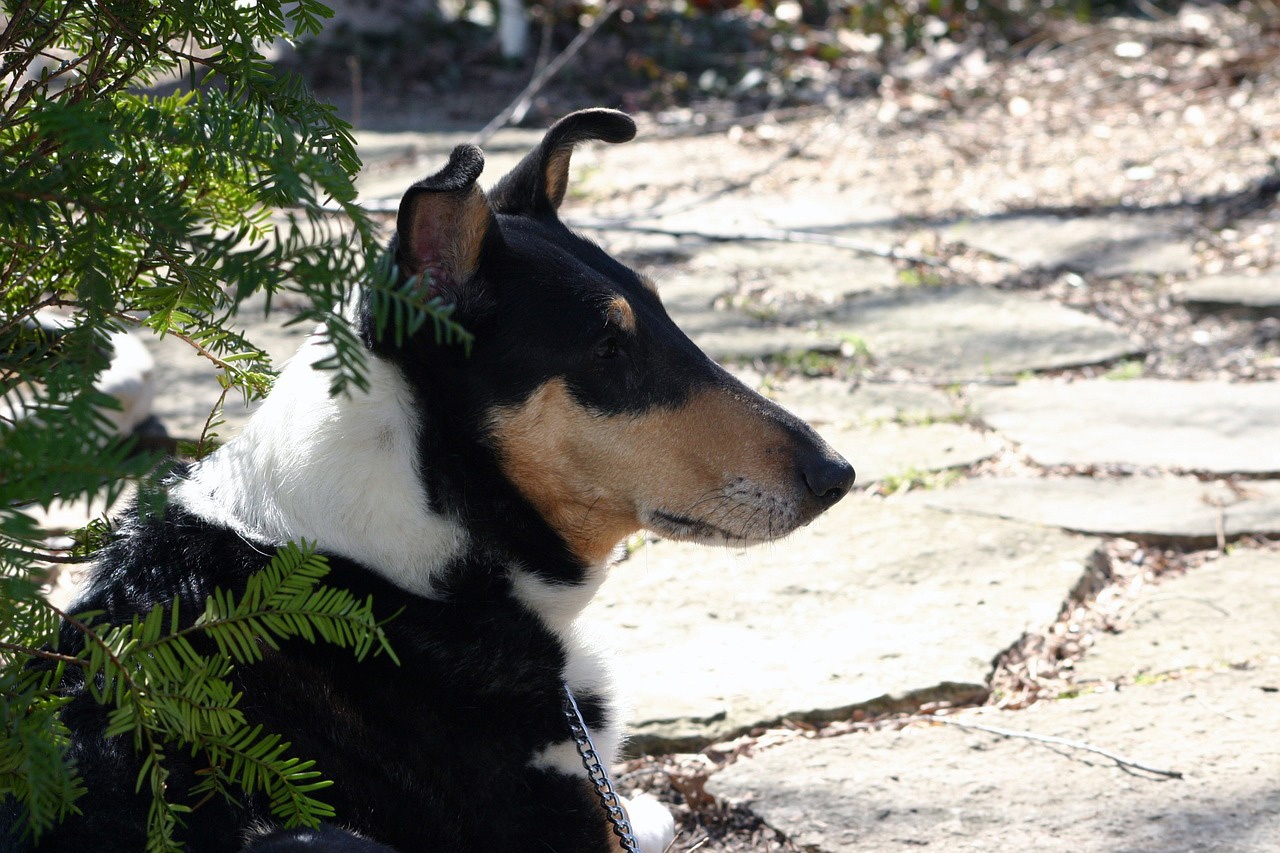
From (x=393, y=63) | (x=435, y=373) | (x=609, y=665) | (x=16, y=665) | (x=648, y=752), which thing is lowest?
(x=648, y=752)

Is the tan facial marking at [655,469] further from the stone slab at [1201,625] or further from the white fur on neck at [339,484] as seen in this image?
the stone slab at [1201,625]

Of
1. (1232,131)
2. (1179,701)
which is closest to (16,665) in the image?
(1179,701)

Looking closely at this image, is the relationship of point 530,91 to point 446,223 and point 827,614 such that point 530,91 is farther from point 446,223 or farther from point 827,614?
point 446,223

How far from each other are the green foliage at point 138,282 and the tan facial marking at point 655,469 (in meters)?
0.62

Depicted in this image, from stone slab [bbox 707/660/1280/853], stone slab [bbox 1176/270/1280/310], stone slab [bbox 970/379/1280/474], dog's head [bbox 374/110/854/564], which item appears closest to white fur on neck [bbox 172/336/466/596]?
dog's head [bbox 374/110/854/564]

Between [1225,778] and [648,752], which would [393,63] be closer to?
[648,752]

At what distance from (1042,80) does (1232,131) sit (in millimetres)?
1904

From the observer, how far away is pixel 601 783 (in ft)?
7.49

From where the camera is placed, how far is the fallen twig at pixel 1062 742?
267cm

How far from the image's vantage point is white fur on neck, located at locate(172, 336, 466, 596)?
7.07 feet

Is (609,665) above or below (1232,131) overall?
below

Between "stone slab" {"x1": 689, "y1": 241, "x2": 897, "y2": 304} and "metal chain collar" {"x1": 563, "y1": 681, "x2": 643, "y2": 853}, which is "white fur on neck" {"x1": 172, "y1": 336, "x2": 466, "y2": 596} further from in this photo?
"stone slab" {"x1": 689, "y1": 241, "x2": 897, "y2": 304}

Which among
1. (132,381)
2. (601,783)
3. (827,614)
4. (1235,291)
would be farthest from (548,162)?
(1235,291)

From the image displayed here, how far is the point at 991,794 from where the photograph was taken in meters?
2.64
